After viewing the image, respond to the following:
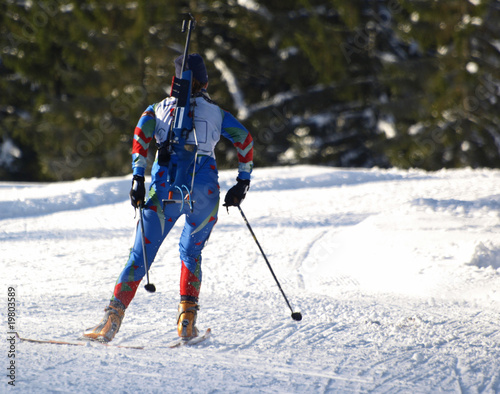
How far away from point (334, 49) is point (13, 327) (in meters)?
17.0

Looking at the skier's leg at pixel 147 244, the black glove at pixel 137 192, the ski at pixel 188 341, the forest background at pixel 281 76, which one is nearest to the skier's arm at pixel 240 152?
the skier's leg at pixel 147 244

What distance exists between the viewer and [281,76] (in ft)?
69.6

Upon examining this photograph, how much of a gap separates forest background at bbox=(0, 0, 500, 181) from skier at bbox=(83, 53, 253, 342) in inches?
620

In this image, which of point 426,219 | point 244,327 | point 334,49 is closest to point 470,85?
point 334,49

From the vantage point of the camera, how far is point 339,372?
306cm

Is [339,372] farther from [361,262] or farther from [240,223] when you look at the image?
[240,223]

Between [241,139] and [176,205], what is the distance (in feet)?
2.07

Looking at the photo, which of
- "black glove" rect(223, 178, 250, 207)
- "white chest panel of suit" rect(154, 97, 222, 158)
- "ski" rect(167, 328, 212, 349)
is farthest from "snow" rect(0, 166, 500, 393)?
"white chest panel of suit" rect(154, 97, 222, 158)

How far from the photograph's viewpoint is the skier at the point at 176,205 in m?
3.49

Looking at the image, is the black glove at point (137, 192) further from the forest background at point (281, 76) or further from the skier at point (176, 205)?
the forest background at point (281, 76)

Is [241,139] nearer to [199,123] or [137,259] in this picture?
[199,123]

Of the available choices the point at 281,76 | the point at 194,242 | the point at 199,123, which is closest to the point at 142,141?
the point at 199,123

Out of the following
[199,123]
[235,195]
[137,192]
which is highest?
[199,123]

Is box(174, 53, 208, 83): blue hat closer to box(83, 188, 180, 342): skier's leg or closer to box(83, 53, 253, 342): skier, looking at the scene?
box(83, 53, 253, 342): skier
